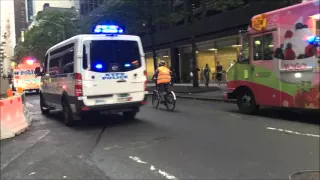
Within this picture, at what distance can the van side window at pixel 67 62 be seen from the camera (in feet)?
33.1

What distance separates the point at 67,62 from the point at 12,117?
218 cm

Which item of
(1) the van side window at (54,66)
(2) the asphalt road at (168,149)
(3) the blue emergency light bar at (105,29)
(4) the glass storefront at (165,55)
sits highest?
(4) the glass storefront at (165,55)

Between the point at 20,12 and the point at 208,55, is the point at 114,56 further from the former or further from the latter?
the point at 208,55

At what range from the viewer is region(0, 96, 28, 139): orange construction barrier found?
30.0 ft

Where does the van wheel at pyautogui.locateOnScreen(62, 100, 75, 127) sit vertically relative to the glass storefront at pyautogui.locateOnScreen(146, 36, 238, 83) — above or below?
below

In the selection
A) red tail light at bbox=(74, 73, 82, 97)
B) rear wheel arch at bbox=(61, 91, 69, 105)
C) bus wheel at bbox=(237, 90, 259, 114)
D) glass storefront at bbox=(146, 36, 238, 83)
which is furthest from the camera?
glass storefront at bbox=(146, 36, 238, 83)

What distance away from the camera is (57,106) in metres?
11.7

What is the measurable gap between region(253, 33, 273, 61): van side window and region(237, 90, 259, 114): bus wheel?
1.27m

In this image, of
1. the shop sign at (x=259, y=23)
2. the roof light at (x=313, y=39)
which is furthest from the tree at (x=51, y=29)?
the roof light at (x=313, y=39)

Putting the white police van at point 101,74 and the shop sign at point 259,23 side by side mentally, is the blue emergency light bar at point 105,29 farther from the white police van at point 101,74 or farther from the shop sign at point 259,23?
the shop sign at point 259,23

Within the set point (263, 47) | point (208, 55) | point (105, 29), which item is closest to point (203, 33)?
point (208, 55)

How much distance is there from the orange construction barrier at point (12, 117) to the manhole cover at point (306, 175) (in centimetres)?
702

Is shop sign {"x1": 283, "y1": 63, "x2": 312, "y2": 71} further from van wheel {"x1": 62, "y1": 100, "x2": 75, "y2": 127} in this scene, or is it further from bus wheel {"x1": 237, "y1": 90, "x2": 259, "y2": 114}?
van wheel {"x1": 62, "y1": 100, "x2": 75, "y2": 127}

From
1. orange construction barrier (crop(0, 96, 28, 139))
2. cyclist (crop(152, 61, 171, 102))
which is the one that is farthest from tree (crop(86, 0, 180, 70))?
orange construction barrier (crop(0, 96, 28, 139))
